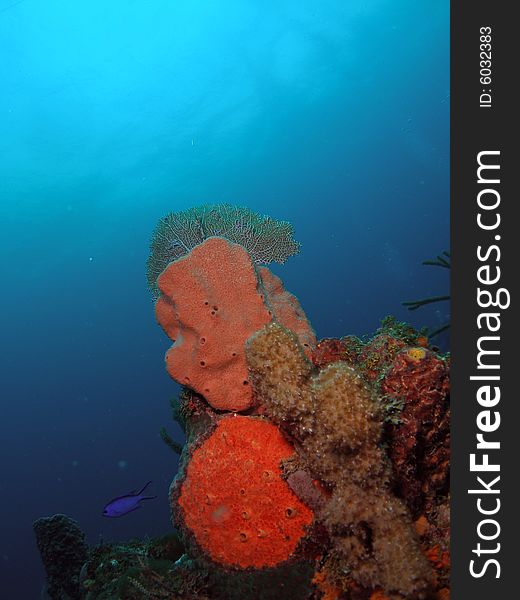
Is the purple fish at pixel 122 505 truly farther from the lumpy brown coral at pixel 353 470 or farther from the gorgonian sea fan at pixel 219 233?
the lumpy brown coral at pixel 353 470

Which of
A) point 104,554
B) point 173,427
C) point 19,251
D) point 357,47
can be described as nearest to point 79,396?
point 173,427

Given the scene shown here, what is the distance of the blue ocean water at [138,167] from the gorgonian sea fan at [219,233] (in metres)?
10.8

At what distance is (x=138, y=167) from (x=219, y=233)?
141 ft

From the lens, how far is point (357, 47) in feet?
143

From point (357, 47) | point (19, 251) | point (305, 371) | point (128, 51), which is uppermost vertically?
point (357, 47)

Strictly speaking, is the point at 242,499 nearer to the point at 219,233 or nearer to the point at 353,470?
the point at 353,470

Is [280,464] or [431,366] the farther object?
[280,464]

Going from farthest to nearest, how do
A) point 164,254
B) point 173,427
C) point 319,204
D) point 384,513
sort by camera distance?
point 319,204 → point 173,427 → point 164,254 → point 384,513

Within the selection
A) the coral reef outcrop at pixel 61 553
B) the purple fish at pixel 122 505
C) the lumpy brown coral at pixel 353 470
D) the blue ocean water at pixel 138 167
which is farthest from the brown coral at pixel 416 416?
the blue ocean water at pixel 138 167

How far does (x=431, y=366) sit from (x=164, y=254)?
3542mm

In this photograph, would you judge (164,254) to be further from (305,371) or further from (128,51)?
(128,51)

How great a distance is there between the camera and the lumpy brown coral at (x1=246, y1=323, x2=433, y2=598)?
2.71 m

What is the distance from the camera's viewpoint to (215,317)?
4281 millimetres

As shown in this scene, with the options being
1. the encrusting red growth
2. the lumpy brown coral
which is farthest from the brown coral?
the encrusting red growth
